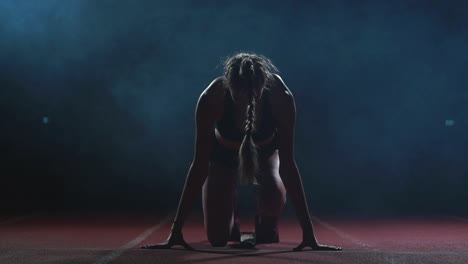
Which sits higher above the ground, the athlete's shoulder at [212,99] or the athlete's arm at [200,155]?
the athlete's shoulder at [212,99]

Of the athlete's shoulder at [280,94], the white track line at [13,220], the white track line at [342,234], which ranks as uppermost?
the athlete's shoulder at [280,94]

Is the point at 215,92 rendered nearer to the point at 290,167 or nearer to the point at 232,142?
the point at 232,142

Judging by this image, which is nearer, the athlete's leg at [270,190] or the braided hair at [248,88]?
the braided hair at [248,88]

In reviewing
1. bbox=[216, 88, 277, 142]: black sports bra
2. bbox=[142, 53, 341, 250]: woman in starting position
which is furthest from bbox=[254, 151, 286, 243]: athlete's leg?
bbox=[216, 88, 277, 142]: black sports bra

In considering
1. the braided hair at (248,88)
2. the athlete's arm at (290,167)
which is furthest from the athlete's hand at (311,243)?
the braided hair at (248,88)

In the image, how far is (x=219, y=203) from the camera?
430cm

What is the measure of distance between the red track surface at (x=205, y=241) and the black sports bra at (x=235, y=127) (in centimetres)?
84

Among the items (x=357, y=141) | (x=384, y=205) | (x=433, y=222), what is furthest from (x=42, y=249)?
(x=357, y=141)

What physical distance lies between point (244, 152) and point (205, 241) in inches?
46.0

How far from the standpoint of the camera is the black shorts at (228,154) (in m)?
4.37

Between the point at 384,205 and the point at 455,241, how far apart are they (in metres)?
4.96

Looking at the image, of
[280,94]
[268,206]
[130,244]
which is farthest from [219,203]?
[280,94]

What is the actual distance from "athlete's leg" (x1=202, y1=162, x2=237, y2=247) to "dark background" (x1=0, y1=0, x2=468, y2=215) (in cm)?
428

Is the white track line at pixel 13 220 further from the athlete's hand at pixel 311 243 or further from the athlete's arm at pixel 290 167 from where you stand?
the athlete's hand at pixel 311 243
